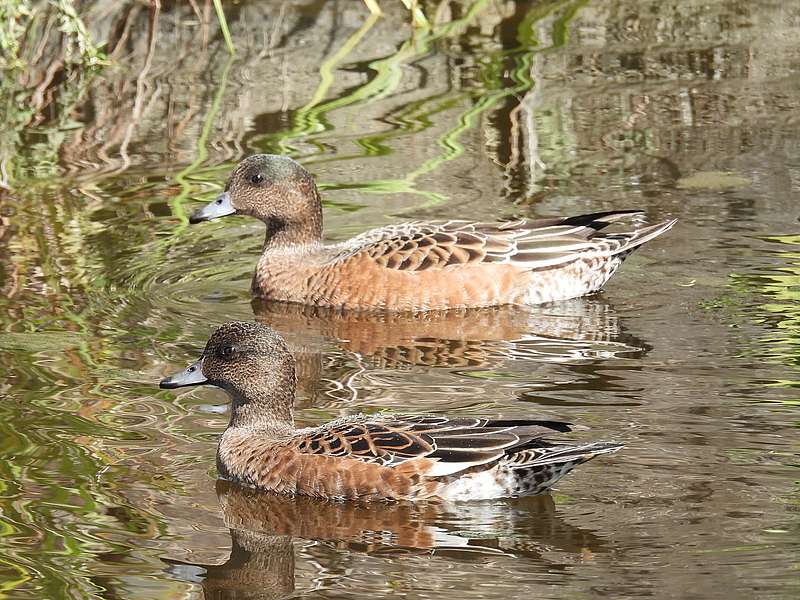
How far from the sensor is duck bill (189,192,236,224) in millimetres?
10641

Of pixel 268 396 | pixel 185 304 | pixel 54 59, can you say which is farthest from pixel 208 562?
pixel 54 59

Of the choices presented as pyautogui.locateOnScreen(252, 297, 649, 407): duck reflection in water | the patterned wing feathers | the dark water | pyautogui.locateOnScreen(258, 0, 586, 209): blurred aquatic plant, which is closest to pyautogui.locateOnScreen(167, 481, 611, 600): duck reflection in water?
the dark water

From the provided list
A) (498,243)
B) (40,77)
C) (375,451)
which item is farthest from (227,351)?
(40,77)

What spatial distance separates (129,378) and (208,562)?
2.30 metres

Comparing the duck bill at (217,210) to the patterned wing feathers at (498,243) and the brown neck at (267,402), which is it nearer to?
the patterned wing feathers at (498,243)

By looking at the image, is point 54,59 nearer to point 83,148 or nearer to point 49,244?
point 83,148

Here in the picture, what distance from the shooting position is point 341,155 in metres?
12.6

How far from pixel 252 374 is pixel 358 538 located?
1200 millimetres

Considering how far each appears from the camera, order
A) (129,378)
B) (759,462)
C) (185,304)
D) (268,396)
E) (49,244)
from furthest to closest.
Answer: (49,244), (185,304), (129,378), (268,396), (759,462)

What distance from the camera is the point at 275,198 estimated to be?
1074 cm

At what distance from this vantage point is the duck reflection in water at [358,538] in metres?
6.29

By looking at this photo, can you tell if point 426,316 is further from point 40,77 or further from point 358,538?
point 40,77

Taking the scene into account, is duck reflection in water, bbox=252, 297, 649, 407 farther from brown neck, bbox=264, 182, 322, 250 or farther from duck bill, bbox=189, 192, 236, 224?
duck bill, bbox=189, 192, 236, 224

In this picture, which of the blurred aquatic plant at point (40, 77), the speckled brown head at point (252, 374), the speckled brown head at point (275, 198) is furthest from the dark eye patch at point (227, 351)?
the blurred aquatic plant at point (40, 77)
